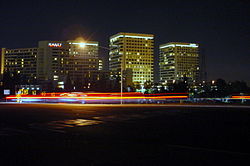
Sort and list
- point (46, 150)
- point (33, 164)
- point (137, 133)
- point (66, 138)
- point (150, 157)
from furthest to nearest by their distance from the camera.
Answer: point (137, 133) → point (66, 138) → point (46, 150) → point (150, 157) → point (33, 164)

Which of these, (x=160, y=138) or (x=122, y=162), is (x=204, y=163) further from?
(x=160, y=138)

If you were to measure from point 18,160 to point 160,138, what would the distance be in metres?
5.44

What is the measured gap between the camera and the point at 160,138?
35.5ft

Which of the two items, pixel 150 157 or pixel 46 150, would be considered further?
pixel 46 150

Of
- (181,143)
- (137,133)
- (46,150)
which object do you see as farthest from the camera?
(137,133)

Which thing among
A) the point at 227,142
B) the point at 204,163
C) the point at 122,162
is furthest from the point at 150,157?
the point at 227,142

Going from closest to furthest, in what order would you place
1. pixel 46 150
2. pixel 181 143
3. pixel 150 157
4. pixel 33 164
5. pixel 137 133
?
pixel 33 164 → pixel 150 157 → pixel 46 150 → pixel 181 143 → pixel 137 133

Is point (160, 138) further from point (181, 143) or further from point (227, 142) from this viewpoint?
point (227, 142)

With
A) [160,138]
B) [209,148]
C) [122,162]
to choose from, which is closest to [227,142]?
[209,148]

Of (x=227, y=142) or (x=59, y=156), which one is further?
(x=227, y=142)

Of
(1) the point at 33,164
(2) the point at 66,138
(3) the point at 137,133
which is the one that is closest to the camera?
(1) the point at 33,164

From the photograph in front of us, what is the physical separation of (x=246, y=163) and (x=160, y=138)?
410 cm

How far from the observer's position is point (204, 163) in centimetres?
702

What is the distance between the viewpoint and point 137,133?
39.6 ft
